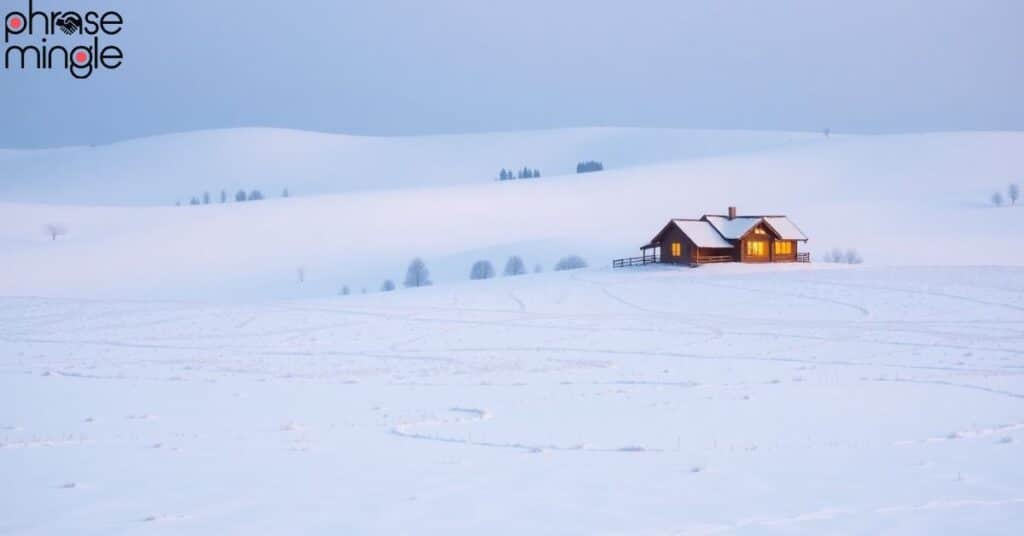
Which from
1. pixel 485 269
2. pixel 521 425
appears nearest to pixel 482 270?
pixel 485 269

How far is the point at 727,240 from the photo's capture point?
59531 millimetres

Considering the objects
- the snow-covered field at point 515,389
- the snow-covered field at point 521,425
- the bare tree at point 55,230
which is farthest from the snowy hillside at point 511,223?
the snow-covered field at point 521,425

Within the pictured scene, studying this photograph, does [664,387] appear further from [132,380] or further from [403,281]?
[403,281]

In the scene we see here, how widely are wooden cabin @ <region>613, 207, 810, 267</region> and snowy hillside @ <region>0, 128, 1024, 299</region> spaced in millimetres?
8931

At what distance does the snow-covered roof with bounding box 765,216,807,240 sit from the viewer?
59844mm

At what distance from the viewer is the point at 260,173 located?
172 meters

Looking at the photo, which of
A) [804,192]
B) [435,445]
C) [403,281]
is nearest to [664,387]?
[435,445]

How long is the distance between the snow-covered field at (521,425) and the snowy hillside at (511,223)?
103ft

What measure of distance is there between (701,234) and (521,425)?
4330 cm

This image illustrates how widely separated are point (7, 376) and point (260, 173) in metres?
151

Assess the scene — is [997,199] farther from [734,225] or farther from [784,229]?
[734,225]

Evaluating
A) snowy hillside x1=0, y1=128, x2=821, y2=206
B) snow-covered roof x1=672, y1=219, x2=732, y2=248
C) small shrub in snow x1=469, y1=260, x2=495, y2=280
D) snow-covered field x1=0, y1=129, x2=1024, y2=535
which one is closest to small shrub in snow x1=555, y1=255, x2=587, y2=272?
snow-covered field x1=0, y1=129, x2=1024, y2=535

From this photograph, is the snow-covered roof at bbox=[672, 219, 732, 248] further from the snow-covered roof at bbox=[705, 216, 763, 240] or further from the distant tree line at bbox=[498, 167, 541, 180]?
the distant tree line at bbox=[498, 167, 541, 180]

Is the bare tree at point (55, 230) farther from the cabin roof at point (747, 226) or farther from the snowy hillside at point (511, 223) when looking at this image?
the cabin roof at point (747, 226)
